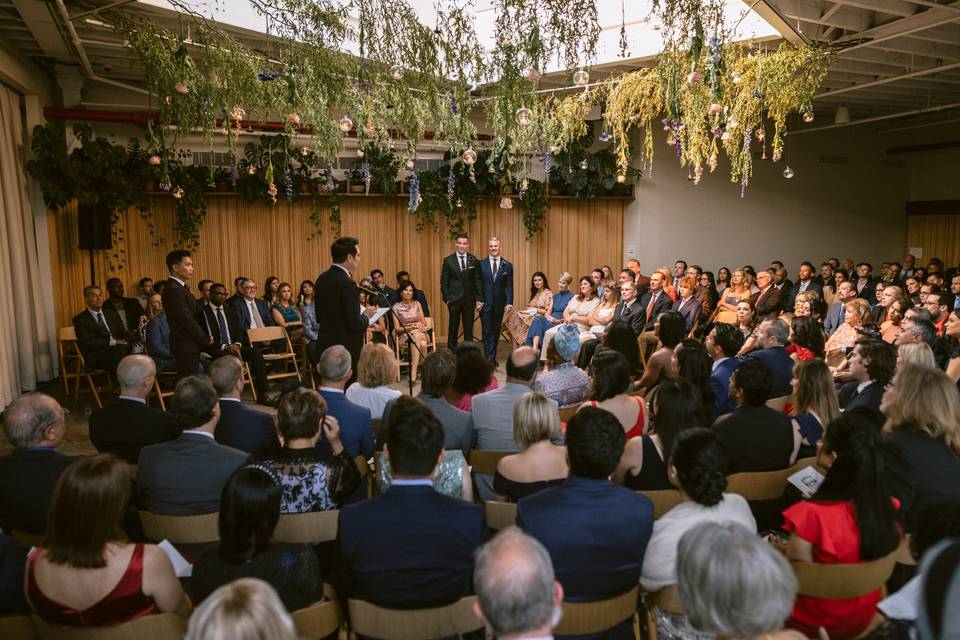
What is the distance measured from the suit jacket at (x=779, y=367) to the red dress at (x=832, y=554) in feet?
8.78

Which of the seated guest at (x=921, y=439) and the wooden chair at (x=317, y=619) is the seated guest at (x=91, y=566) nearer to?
the wooden chair at (x=317, y=619)

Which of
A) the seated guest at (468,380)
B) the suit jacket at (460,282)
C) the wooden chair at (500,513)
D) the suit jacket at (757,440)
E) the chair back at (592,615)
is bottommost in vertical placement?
the chair back at (592,615)

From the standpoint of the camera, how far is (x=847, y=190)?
47.3 ft

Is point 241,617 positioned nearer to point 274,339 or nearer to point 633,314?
point 274,339

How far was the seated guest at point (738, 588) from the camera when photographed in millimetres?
1504

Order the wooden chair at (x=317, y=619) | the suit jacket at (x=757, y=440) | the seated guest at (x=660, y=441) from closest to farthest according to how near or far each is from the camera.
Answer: the wooden chair at (x=317, y=619)
the seated guest at (x=660, y=441)
the suit jacket at (x=757, y=440)

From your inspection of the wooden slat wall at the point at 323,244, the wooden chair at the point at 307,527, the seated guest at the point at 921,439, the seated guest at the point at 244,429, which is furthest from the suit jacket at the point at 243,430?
the wooden slat wall at the point at 323,244

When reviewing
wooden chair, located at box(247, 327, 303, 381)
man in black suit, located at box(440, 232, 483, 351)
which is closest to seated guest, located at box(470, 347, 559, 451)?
wooden chair, located at box(247, 327, 303, 381)

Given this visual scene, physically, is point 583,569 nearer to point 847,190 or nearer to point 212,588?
point 212,588

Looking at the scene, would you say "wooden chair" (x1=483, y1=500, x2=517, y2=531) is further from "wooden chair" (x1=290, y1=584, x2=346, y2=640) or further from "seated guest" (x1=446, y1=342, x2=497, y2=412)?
"seated guest" (x1=446, y1=342, x2=497, y2=412)

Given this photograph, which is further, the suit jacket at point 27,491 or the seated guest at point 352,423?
the seated guest at point 352,423

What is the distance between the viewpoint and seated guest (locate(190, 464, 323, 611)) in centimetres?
201

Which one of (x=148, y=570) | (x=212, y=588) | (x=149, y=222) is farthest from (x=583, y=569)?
(x=149, y=222)

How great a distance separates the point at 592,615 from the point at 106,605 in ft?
4.87
